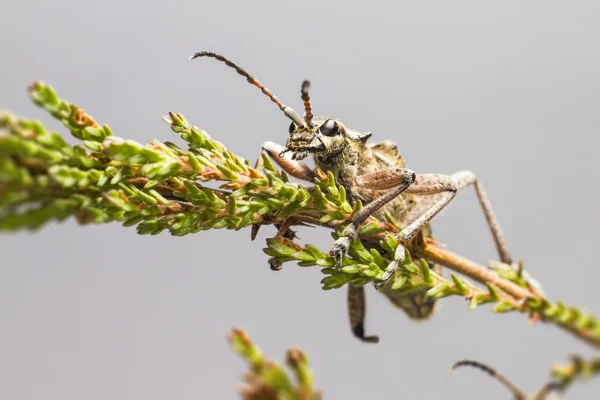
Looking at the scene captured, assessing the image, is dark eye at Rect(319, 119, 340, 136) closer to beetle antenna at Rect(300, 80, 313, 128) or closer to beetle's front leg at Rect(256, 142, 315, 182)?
beetle antenna at Rect(300, 80, 313, 128)

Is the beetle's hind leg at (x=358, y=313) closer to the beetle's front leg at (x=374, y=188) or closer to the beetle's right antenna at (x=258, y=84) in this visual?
the beetle's front leg at (x=374, y=188)

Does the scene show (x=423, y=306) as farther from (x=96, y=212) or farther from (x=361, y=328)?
(x=96, y=212)

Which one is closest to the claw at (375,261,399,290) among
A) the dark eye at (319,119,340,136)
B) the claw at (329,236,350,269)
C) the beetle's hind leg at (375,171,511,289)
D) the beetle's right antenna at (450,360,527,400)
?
the beetle's hind leg at (375,171,511,289)

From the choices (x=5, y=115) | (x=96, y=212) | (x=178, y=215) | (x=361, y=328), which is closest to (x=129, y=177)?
(x=178, y=215)

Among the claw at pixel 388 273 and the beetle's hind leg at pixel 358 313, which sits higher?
the beetle's hind leg at pixel 358 313

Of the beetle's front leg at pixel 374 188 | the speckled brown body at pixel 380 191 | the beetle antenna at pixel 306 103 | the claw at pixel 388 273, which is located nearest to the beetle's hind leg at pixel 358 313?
the speckled brown body at pixel 380 191

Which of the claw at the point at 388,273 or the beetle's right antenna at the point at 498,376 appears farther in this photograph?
the claw at the point at 388,273
